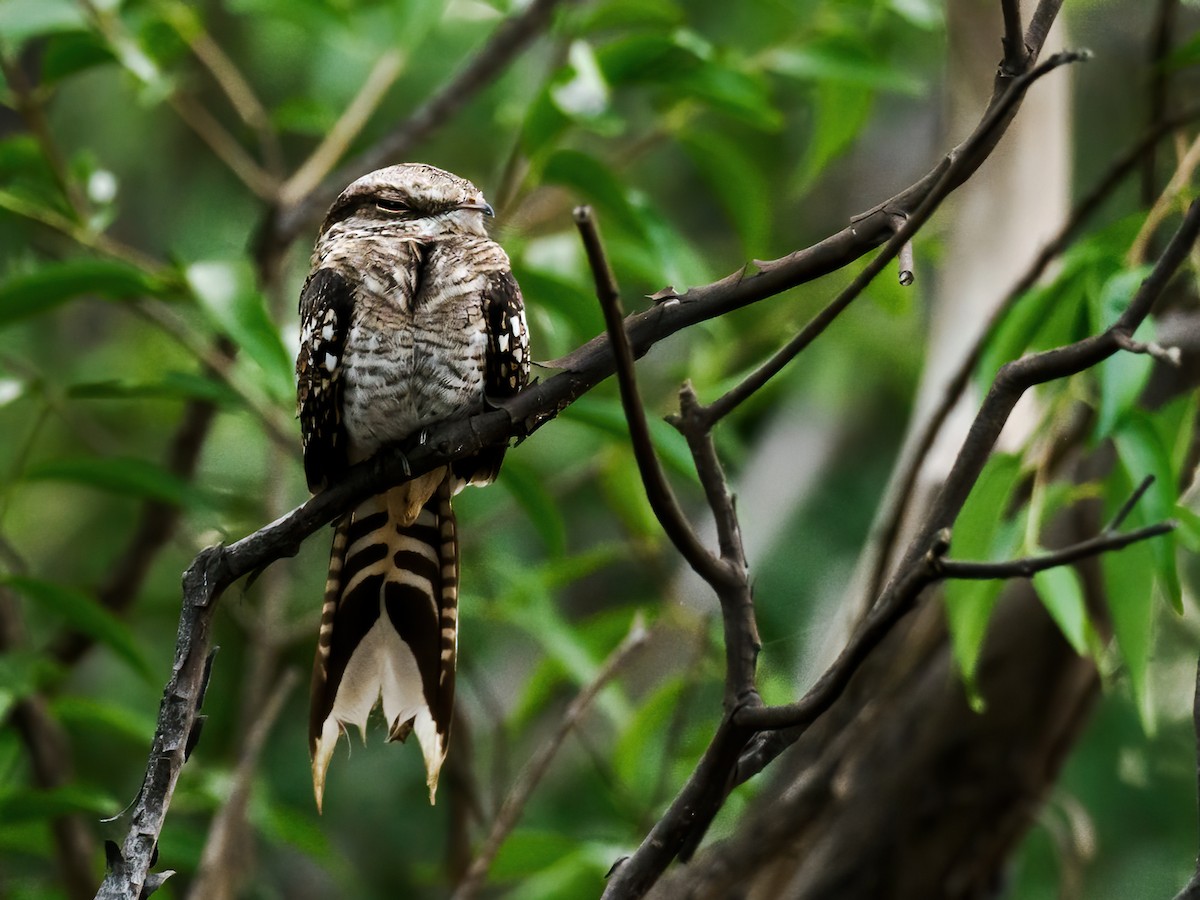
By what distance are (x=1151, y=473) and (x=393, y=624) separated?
37.9 inches

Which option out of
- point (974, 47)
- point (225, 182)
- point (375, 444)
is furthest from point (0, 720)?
point (225, 182)

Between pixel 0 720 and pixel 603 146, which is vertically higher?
pixel 603 146

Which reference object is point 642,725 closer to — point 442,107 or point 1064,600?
point 1064,600

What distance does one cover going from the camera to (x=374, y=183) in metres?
1.96

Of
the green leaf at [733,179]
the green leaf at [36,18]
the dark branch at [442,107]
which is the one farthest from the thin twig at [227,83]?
the green leaf at [733,179]

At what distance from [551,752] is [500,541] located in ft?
6.71

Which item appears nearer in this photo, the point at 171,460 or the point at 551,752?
the point at 551,752

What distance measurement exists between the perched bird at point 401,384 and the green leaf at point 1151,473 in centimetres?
82

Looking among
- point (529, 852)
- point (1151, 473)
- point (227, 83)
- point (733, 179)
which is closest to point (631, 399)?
point (1151, 473)

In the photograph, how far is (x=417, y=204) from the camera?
1957 millimetres

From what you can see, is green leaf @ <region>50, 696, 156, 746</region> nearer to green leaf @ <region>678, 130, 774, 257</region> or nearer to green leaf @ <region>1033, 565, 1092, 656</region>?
green leaf @ <region>678, 130, 774, 257</region>

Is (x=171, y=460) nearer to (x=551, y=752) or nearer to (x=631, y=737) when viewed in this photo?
(x=631, y=737)

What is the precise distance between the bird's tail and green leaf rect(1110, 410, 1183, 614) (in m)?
0.88

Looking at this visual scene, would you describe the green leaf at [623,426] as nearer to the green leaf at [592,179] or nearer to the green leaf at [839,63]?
the green leaf at [592,179]
